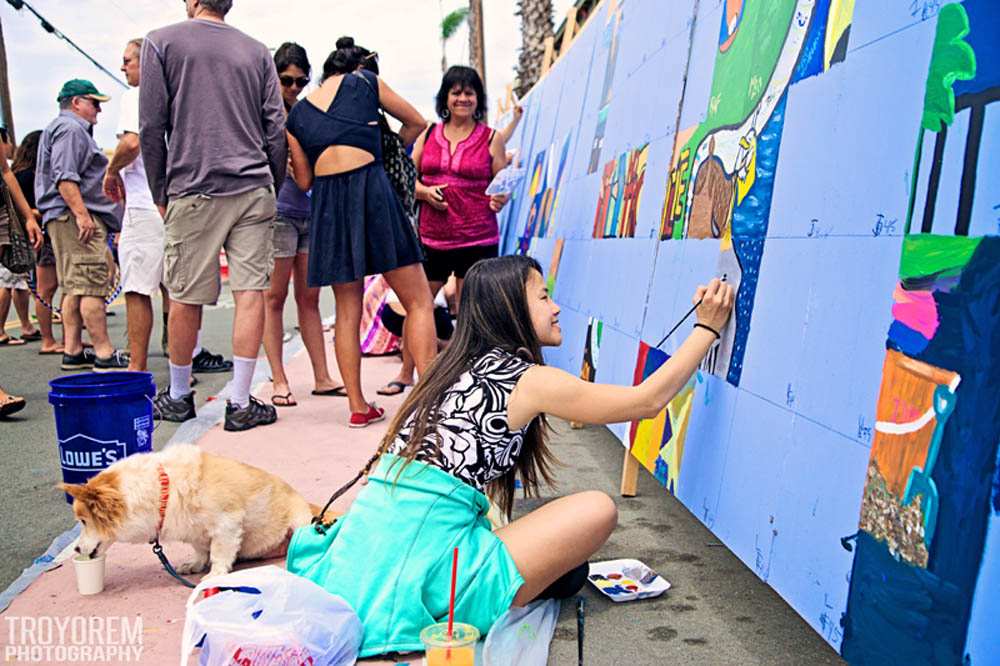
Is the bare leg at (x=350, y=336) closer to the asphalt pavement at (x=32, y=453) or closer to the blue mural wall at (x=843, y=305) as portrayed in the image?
the asphalt pavement at (x=32, y=453)

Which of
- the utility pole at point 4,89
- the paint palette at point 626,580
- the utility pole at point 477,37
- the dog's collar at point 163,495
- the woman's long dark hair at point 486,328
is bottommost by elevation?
the paint palette at point 626,580

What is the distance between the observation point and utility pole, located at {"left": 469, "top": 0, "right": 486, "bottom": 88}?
20.0 meters

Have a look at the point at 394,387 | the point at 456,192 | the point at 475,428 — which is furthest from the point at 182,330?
the point at 475,428

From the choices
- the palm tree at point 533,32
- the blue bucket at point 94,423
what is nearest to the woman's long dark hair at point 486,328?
the blue bucket at point 94,423

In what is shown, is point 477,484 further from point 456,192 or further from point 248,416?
point 456,192

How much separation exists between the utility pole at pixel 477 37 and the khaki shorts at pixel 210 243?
53.2 ft

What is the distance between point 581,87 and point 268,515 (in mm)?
3914

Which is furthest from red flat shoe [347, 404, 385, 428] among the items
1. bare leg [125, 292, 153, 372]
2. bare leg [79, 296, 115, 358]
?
bare leg [79, 296, 115, 358]

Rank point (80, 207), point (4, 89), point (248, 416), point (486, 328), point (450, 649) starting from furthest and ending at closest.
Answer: point (4, 89), point (80, 207), point (248, 416), point (486, 328), point (450, 649)

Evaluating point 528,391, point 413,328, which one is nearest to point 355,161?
point 413,328

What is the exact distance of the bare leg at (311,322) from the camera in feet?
17.9

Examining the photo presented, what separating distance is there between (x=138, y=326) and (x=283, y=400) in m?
1.00

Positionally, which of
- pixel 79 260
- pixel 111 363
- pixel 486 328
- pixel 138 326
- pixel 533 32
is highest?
pixel 533 32

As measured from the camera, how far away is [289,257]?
5.48m
